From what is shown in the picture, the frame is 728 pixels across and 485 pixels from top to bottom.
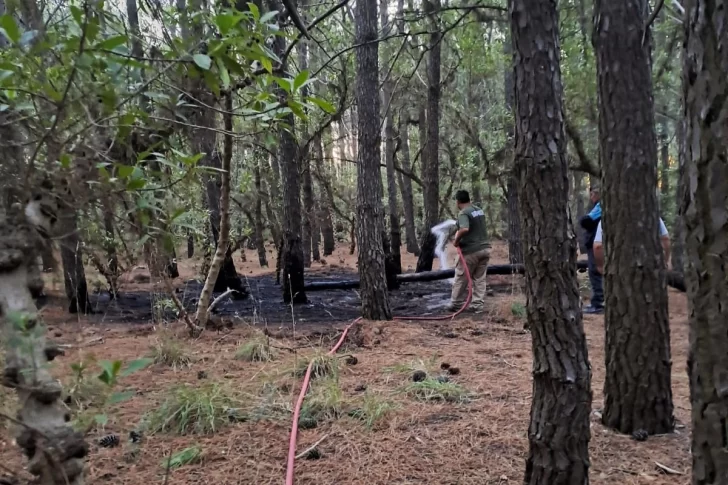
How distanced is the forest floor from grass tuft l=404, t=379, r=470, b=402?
1 centimetres

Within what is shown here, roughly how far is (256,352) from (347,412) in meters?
1.90

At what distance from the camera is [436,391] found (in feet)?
14.7

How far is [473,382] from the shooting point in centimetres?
488

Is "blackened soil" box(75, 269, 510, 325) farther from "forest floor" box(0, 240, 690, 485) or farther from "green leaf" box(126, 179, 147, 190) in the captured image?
"green leaf" box(126, 179, 147, 190)

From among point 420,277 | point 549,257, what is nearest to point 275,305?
point 420,277

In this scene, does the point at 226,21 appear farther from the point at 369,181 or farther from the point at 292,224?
the point at 292,224

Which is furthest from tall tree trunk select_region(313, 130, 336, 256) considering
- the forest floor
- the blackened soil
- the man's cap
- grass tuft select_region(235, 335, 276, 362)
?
grass tuft select_region(235, 335, 276, 362)

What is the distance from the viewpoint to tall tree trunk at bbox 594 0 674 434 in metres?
3.62

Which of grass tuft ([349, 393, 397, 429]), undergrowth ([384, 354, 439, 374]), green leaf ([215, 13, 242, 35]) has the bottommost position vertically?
grass tuft ([349, 393, 397, 429])

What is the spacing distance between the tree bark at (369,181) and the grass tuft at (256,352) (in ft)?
8.30

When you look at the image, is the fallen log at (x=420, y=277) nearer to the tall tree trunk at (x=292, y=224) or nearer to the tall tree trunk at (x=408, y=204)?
the tall tree trunk at (x=292, y=224)

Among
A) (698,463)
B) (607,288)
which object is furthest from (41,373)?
(607,288)

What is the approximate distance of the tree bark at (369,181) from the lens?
7.97 meters

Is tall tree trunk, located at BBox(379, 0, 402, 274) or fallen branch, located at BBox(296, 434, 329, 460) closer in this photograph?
fallen branch, located at BBox(296, 434, 329, 460)
